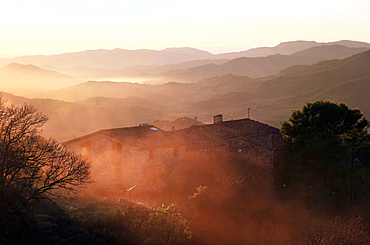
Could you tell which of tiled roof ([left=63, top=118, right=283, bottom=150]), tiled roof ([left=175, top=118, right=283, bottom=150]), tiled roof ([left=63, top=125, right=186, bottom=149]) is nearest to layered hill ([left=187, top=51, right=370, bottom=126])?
tiled roof ([left=175, top=118, right=283, bottom=150])

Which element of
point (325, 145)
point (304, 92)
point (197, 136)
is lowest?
point (325, 145)

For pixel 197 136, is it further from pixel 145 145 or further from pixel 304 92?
pixel 304 92

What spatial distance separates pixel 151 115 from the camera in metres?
125

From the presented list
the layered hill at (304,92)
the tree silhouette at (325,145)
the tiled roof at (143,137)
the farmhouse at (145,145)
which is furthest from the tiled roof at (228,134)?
the layered hill at (304,92)

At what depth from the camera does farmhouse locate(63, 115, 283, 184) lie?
34812 millimetres

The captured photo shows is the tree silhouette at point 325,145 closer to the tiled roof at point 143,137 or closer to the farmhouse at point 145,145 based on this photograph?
the farmhouse at point 145,145

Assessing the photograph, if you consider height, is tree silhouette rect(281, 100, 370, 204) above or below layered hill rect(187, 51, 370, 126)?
below

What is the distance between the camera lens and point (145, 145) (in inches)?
1351

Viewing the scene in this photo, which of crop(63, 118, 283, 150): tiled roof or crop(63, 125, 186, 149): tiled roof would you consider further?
crop(63, 118, 283, 150): tiled roof

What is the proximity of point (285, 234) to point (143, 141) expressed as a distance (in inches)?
651

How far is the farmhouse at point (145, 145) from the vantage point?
34.8 meters

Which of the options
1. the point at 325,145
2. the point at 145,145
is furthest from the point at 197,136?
the point at 325,145

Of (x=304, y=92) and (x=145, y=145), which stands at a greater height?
(x=304, y=92)

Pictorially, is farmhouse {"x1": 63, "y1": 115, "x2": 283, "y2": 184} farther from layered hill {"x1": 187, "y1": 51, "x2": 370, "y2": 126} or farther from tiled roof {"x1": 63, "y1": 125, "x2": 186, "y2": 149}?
layered hill {"x1": 187, "y1": 51, "x2": 370, "y2": 126}
